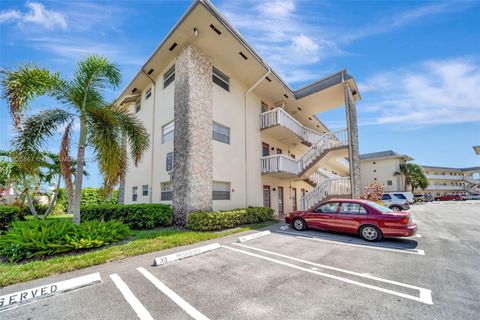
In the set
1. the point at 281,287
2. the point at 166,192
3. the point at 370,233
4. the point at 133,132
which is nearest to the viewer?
the point at 281,287

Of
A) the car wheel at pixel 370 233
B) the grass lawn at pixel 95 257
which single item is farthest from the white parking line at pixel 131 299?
the car wheel at pixel 370 233

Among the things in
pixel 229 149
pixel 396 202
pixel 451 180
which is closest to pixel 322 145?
pixel 229 149

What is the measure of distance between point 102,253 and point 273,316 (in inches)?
201

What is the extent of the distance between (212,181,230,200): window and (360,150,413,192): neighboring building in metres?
33.5

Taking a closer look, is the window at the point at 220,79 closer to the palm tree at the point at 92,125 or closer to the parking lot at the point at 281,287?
the palm tree at the point at 92,125

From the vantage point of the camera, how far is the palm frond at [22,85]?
6406 mm

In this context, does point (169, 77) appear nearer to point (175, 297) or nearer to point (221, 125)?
point (221, 125)

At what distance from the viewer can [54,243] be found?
5.95 m

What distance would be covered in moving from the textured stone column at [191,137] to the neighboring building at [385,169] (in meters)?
35.2

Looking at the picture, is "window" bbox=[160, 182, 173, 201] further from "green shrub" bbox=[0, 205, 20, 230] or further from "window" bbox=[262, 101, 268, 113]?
"window" bbox=[262, 101, 268, 113]

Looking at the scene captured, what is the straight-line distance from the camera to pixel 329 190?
44.9 feet

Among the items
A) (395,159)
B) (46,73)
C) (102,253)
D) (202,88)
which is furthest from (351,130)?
(395,159)

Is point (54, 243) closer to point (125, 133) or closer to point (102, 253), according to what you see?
point (102, 253)

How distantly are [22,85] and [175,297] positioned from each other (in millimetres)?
7700
